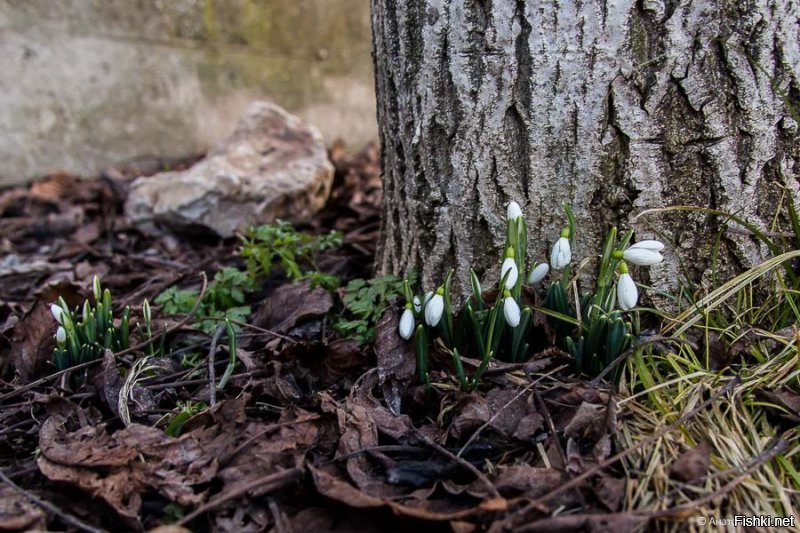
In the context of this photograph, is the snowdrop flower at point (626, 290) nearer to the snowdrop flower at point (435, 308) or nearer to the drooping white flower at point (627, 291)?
the drooping white flower at point (627, 291)

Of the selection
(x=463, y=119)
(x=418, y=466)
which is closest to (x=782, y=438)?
(x=418, y=466)

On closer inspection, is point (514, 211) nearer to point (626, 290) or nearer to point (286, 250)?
point (626, 290)

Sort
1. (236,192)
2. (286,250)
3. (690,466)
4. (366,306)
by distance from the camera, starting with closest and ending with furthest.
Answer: (690,466) → (366,306) → (286,250) → (236,192)

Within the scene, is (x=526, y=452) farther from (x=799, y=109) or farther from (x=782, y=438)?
(x=799, y=109)

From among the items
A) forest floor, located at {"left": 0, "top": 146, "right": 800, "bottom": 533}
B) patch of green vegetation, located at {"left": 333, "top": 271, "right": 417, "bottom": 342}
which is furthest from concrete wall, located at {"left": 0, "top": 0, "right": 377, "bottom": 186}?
patch of green vegetation, located at {"left": 333, "top": 271, "right": 417, "bottom": 342}

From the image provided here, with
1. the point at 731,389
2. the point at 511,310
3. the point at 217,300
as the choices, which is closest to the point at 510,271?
the point at 511,310

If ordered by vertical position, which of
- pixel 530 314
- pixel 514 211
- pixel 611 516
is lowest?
pixel 611 516

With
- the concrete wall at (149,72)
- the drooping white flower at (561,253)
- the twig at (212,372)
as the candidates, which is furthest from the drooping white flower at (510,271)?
the concrete wall at (149,72)
